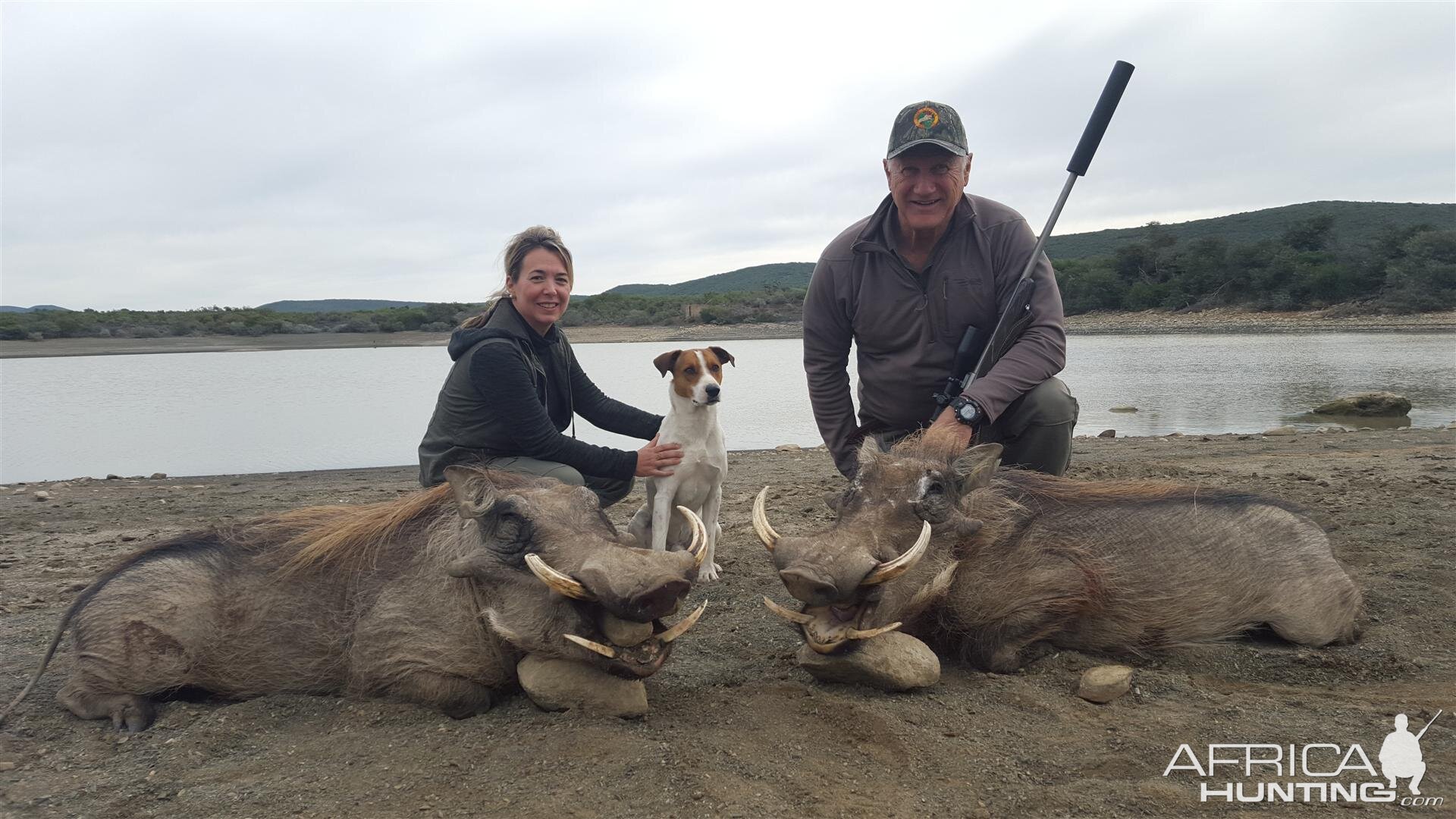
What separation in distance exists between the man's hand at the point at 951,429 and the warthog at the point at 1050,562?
0.08 m

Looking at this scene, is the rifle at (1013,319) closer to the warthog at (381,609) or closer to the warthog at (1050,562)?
the warthog at (1050,562)

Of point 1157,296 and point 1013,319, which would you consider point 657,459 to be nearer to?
point 1013,319

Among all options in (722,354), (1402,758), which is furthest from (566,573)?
(722,354)

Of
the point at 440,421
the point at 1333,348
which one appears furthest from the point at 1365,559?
the point at 1333,348

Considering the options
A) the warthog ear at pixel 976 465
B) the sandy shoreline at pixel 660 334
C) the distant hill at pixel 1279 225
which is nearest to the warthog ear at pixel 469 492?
the warthog ear at pixel 976 465

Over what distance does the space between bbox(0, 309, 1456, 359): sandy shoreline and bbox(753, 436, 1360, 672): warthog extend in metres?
25.8

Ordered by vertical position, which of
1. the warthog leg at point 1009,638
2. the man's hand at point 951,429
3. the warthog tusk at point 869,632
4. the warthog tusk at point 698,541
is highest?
the man's hand at point 951,429

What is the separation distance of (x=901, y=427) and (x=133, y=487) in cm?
707

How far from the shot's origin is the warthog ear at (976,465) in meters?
3.25

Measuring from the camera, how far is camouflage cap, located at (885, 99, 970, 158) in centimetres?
405

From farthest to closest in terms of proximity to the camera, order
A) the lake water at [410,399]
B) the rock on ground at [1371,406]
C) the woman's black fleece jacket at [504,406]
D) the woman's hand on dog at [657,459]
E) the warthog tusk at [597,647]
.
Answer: the rock on ground at [1371,406], the lake water at [410,399], the woman's hand on dog at [657,459], the woman's black fleece jacket at [504,406], the warthog tusk at [597,647]

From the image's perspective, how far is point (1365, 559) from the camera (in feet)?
13.9

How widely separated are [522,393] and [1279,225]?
212ft

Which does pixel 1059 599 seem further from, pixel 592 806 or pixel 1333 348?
→ pixel 1333 348
